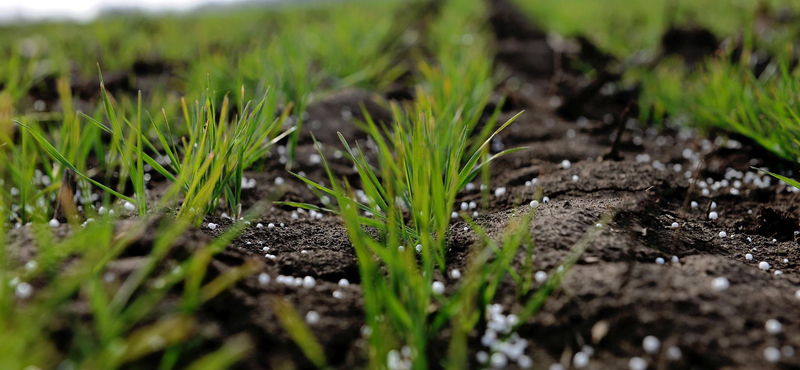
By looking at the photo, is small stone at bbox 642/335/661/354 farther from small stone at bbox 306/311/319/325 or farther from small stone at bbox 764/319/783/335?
small stone at bbox 306/311/319/325

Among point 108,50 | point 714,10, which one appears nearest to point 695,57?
point 714,10

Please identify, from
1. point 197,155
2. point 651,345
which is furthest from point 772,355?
point 197,155

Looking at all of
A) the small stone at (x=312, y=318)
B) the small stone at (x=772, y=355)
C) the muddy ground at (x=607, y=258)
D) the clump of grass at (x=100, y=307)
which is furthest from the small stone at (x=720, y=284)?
the clump of grass at (x=100, y=307)

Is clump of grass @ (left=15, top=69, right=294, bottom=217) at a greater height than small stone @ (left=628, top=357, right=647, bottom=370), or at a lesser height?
greater

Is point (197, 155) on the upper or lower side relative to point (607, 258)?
upper

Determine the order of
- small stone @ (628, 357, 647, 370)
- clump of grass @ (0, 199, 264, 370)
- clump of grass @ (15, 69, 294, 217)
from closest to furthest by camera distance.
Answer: clump of grass @ (0, 199, 264, 370), small stone @ (628, 357, 647, 370), clump of grass @ (15, 69, 294, 217)

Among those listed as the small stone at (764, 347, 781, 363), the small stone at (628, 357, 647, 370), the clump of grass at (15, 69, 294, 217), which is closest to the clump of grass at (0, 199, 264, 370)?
the clump of grass at (15, 69, 294, 217)

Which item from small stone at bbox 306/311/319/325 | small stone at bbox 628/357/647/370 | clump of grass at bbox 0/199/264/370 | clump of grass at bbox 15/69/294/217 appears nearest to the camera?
clump of grass at bbox 0/199/264/370

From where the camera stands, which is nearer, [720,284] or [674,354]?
[674,354]

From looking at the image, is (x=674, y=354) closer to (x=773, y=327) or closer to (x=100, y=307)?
(x=773, y=327)
